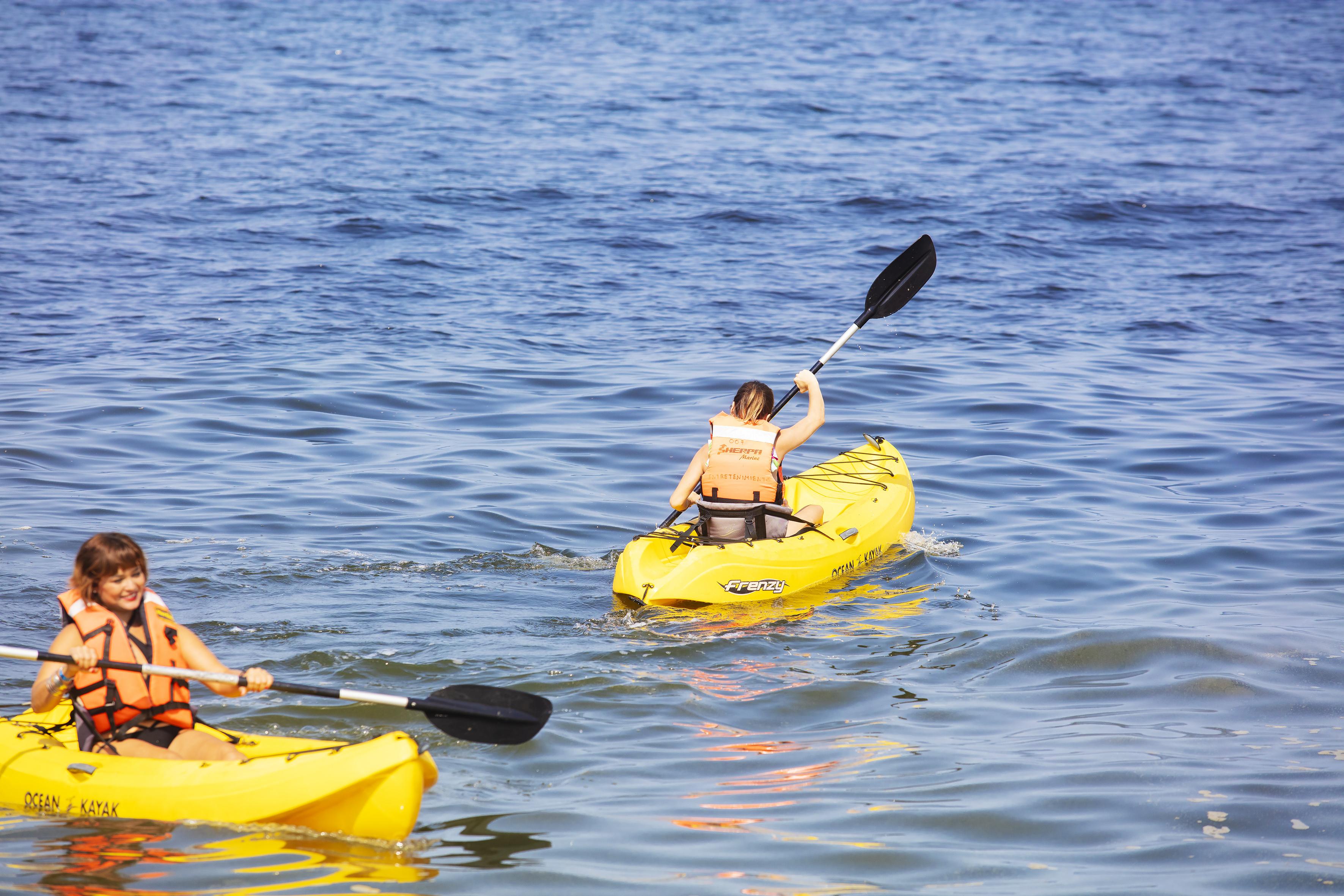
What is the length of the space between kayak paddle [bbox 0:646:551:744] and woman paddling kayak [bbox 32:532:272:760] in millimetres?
71

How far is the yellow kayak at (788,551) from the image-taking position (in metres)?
6.82

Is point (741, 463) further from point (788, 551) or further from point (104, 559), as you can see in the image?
point (104, 559)

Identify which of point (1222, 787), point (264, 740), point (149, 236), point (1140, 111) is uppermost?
point (1140, 111)

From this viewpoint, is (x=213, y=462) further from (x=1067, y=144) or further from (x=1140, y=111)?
(x=1140, y=111)

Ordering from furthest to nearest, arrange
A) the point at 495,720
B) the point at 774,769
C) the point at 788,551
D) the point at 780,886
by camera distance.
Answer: the point at 788,551 → the point at 774,769 → the point at 495,720 → the point at 780,886

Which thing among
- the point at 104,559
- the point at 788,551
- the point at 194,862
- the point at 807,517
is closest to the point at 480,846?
the point at 194,862

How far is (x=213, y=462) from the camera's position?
31.0ft

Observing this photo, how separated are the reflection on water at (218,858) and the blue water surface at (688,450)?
20mm

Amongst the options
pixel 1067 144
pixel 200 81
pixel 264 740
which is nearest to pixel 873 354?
pixel 264 740

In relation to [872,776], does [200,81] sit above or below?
above

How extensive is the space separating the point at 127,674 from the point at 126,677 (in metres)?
0.01

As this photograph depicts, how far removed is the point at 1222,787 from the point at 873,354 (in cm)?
899

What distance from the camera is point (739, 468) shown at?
7.27 metres

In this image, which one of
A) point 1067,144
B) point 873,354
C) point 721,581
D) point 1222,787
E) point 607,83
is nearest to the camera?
point 1222,787
